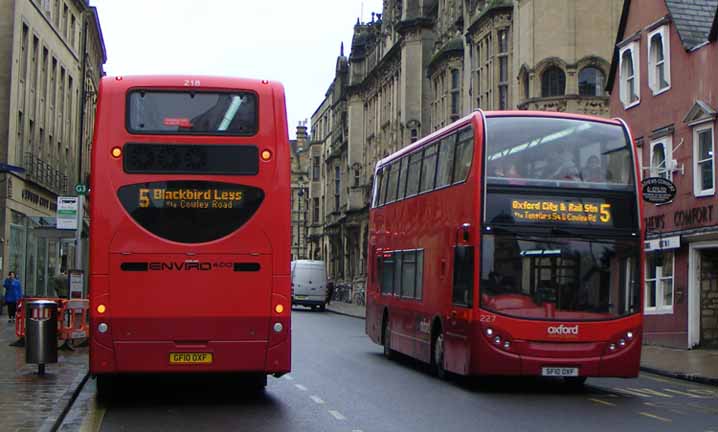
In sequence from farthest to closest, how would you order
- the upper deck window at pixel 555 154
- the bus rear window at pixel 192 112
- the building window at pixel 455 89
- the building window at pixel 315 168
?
the building window at pixel 315 168 < the building window at pixel 455 89 < the upper deck window at pixel 555 154 < the bus rear window at pixel 192 112

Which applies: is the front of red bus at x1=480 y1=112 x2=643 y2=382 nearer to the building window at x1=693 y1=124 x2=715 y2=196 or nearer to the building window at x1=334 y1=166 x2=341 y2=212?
the building window at x1=693 y1=124 x2=715 y2=196

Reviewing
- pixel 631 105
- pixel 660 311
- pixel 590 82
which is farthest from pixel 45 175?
pixel 660 311

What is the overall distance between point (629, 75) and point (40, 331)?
71.2 ft

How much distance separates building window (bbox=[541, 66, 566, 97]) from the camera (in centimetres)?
3872

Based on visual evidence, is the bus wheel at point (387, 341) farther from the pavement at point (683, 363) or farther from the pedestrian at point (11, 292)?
the pedestrian at point (11, 292)

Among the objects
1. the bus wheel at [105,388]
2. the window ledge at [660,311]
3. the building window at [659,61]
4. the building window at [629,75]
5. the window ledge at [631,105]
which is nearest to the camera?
the bus wheel at [105,388]

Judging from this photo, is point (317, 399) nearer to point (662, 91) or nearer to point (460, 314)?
point (460, 314)

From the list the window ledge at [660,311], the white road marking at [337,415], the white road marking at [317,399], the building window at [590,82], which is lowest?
the white road marking at [317,399]

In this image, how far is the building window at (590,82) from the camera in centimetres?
3853

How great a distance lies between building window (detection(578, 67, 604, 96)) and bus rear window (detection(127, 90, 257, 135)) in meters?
26.3

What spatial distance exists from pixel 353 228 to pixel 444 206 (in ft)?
192

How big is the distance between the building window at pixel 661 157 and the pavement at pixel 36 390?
1613 cm

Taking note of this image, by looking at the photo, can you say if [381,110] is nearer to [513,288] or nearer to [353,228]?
[353,228]

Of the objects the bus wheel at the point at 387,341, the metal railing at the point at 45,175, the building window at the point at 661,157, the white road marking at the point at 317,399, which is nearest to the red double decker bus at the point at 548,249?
the white road marking at the point at 317,399
